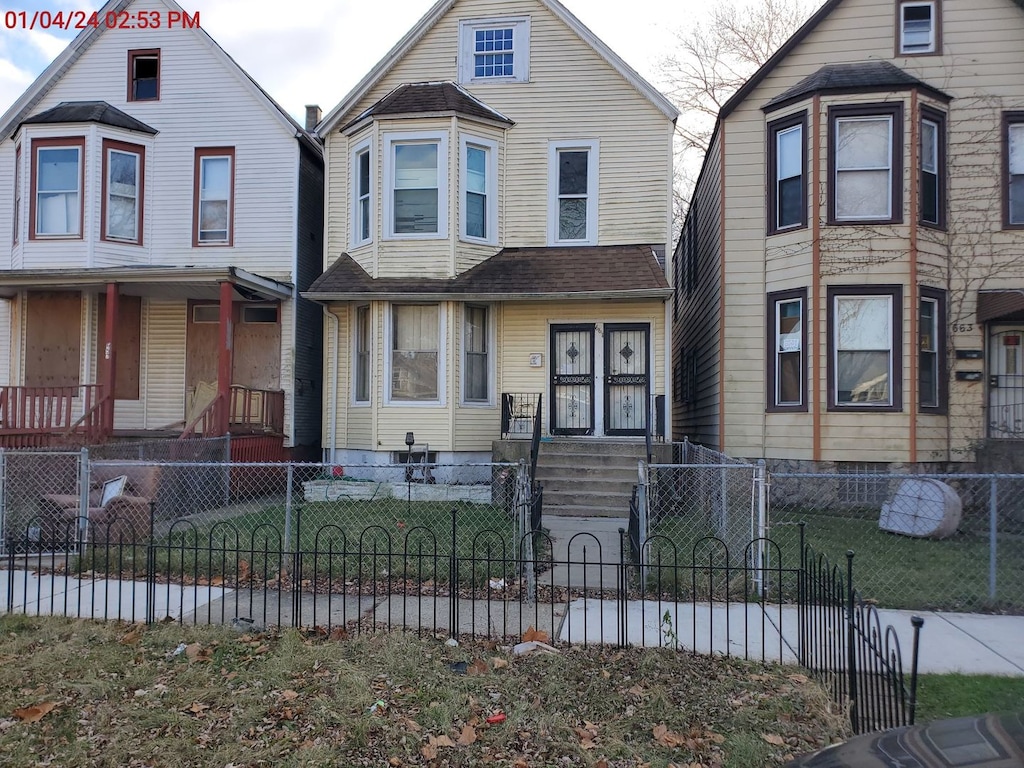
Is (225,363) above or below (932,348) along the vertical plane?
below

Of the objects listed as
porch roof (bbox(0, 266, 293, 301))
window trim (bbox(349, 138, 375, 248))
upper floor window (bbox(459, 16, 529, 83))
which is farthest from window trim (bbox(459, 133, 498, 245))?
porch roof (bbox(0, 266, 293, 301))

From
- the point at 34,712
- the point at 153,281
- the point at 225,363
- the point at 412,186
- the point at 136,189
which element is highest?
the point at 136,189

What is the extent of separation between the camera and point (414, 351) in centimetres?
1416

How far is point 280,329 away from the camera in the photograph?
51.8 ft

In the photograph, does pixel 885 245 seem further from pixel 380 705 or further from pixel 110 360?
pixel 110 360

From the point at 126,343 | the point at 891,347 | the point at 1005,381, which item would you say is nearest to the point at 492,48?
the point at 891,347

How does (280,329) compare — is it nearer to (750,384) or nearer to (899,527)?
(750,384)

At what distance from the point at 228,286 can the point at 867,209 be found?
1118cm

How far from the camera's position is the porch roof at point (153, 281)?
13586 mm

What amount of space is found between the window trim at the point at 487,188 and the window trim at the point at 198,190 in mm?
5141

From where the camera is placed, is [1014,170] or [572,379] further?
[572,379]

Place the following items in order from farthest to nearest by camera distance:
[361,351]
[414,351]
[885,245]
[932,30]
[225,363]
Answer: [361,351], [414,351], [225,363], [932,30], [885,245]

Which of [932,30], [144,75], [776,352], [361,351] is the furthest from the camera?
[144,75]

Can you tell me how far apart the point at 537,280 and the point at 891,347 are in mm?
6046
